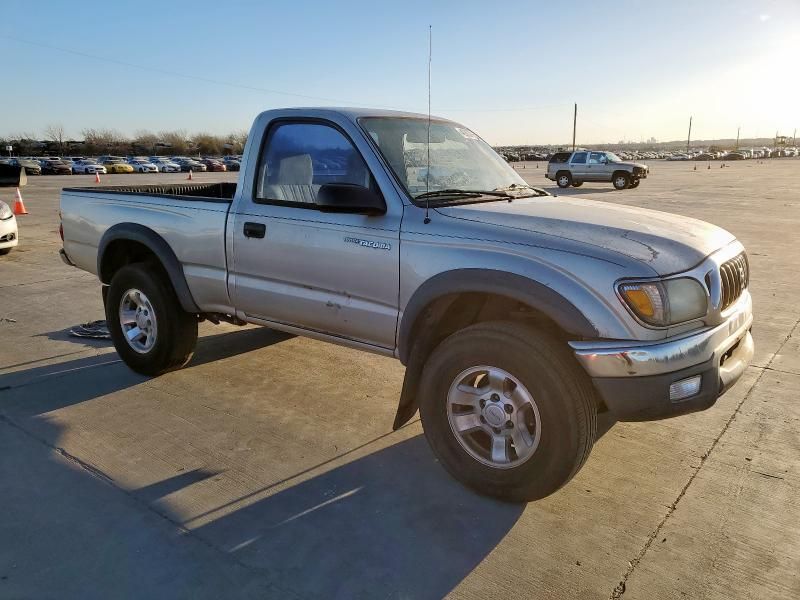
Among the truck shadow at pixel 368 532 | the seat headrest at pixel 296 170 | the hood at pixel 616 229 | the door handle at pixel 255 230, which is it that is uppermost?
the seat headrest at pixel 296 170

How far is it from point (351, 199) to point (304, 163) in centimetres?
85

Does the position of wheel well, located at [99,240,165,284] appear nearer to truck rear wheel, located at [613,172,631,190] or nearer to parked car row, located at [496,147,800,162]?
truck rear wheel, located at [613,172,631,190]

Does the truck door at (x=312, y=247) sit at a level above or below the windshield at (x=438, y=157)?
below

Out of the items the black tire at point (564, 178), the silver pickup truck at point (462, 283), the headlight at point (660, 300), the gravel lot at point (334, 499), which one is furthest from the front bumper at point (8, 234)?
the black tire at point (564, 178)

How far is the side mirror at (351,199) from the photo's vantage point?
11.1 ft

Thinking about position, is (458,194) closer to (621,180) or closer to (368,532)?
(368,532)

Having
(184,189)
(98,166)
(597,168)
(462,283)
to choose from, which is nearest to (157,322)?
(184,189)

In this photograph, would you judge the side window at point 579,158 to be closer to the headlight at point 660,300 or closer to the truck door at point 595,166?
the truck door at point 595,166

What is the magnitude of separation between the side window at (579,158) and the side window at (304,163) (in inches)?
1041

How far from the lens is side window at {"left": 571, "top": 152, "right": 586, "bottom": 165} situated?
93.6 ft

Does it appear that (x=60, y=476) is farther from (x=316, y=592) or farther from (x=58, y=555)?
(x=316, y=592)

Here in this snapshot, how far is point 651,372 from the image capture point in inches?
109

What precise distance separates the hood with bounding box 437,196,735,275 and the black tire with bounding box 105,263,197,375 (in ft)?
7.78

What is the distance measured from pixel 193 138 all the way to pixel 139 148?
1416 cm
